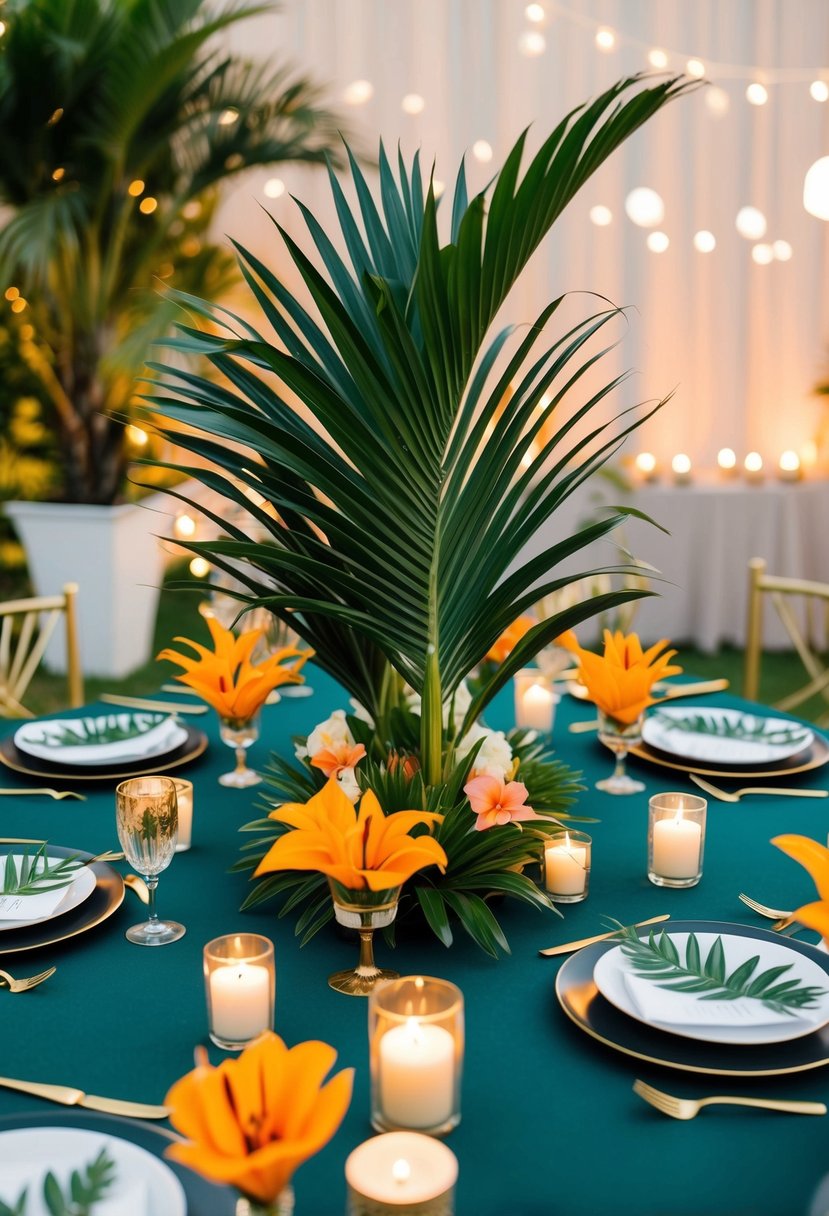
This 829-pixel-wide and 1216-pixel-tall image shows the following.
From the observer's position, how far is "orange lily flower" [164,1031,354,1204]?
0.81 metres

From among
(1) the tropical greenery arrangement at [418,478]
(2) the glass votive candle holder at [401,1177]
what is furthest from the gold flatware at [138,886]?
(2) the glass votive candle holder at [401,1177]

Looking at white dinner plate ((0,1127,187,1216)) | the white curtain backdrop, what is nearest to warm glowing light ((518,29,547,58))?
the white curtain backdrop

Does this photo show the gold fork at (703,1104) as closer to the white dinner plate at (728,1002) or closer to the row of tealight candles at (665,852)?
the white dinner plate at (728,1002)

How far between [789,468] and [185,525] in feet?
8.24

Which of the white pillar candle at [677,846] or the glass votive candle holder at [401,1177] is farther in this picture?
the white pillar candle at [677,846]

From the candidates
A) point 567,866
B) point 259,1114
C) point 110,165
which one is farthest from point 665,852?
point 110,165

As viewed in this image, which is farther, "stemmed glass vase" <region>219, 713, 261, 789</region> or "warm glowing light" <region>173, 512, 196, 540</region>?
"warm glowing light" <region>173, 512, 196, 540</region>

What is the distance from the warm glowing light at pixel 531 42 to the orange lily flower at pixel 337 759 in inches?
181

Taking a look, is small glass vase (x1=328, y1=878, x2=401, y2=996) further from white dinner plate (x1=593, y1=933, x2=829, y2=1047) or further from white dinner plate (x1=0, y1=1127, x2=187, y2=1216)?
white dinner plate (x1=0, y1=1127, x2=187, y2=1216)

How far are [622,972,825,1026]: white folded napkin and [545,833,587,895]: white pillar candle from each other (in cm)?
25

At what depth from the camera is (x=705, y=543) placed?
5250mm

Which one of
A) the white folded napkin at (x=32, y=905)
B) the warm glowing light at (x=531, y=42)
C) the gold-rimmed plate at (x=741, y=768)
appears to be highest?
the warm glowing light at (x=531, y=42)

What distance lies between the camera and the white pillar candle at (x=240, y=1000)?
3.76ft

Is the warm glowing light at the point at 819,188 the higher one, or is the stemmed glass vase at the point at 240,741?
the warm glowing light at the point at 819,188
